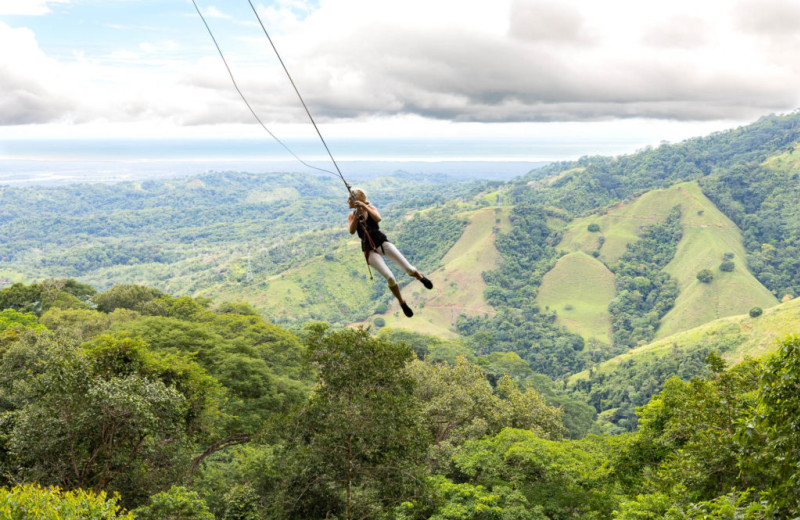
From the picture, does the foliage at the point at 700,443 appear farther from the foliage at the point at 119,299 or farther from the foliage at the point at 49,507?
the foliage at the point at 119,299

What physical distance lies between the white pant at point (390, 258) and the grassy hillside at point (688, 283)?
153m

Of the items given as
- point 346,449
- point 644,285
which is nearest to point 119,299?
point 346,449

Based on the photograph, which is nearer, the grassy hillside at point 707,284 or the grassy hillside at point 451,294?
the grassy hillside at point 707,284

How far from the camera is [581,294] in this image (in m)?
168

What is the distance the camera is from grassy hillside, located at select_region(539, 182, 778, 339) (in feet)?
466

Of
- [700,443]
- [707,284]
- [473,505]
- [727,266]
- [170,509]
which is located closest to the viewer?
[170,509]

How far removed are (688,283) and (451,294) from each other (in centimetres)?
8289

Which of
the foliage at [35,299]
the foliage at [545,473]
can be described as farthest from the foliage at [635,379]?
the foliage at [35,299]

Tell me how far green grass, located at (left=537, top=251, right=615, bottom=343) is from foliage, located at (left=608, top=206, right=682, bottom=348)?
3.48 metres

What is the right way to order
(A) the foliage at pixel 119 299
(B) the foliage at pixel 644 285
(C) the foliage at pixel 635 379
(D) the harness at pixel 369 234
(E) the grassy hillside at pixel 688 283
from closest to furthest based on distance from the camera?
1. (D) the harness at pixel 369 234
2. (A) the foliage at pixel 119 299
3. (C) the foliage at pixel 635 379
4. (E) the grassy hillside at pixel 688 283
5. (B) the foliage at pixel 644 285

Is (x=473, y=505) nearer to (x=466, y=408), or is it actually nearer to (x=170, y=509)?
(x=170, y=509)

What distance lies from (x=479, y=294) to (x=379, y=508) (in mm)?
158052

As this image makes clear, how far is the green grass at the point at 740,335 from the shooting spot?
90.6 m

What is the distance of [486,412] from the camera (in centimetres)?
2650
